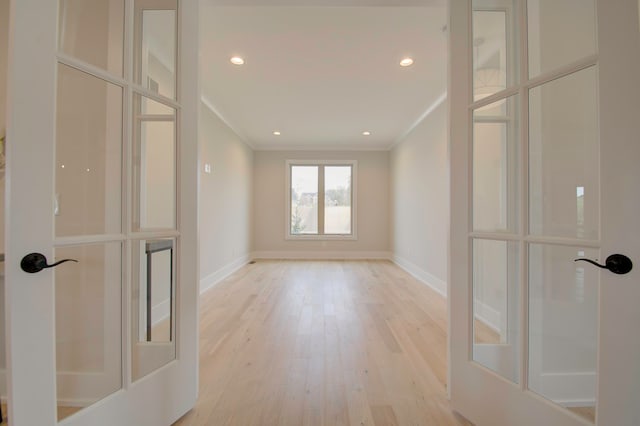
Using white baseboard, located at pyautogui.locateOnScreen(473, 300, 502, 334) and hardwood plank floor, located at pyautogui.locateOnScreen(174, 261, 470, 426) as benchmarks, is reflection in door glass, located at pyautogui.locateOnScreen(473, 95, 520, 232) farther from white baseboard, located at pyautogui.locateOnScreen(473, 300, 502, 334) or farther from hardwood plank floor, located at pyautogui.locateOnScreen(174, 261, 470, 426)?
hardwood plank floor, located at pyautogui.locateOnScreen(174, 261, 470, 426)

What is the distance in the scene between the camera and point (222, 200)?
15.4 feet

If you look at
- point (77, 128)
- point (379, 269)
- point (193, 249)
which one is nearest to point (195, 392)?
point (193, 249)

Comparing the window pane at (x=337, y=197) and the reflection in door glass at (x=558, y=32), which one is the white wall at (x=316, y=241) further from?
the reflection in door glass at (x=558, y=32)

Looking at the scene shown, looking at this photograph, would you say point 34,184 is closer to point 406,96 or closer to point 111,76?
point 111,76

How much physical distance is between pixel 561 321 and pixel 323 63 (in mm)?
2781

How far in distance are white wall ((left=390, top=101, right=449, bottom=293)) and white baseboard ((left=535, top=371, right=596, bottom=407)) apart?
92.4 inches

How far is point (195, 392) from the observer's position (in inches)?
58.2

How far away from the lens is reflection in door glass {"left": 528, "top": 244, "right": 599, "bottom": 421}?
43.1 inches

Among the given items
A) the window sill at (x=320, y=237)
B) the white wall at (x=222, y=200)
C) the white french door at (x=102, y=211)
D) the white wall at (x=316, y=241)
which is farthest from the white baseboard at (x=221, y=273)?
the white french door at (x=102, y=211)

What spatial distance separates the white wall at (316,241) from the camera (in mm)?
6746

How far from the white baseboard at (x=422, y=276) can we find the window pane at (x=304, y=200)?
214 centimetres

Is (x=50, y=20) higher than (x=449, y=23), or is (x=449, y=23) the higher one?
(x=449, y=23)

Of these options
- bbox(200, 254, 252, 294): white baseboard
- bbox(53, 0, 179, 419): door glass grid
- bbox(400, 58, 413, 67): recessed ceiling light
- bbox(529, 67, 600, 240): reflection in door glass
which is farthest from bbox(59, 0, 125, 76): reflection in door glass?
bbox(200, 254, 252, 294): white baseboard

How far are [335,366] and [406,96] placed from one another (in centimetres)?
332
